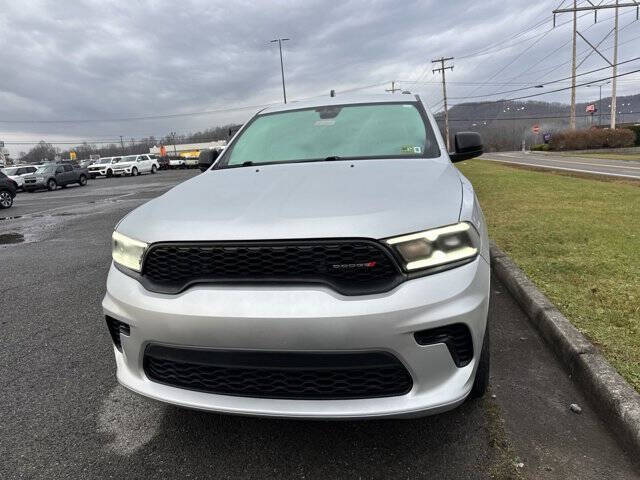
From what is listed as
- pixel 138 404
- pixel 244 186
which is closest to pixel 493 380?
pixel 244 186

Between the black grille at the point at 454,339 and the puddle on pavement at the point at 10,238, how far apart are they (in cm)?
963

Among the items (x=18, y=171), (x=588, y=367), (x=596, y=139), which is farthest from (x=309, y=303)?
(x=596, y=139)

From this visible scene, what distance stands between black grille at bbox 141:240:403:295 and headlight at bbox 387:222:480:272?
0.24 ft

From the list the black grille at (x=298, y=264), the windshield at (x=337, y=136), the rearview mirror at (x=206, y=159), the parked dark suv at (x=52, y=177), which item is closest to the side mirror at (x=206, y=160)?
the rearview mirror at (x=206, y=159)

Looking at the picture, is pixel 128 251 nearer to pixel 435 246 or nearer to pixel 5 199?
pixel 435 246

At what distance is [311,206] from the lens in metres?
2.15

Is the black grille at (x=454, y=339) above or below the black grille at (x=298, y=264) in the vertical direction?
below

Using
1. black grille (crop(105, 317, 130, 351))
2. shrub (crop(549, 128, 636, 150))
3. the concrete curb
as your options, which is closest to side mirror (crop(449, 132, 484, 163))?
the concrete curb

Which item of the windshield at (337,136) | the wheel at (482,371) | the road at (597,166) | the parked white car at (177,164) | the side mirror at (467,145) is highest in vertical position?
the windshield at (337,136)

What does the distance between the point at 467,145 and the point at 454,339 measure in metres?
2.27

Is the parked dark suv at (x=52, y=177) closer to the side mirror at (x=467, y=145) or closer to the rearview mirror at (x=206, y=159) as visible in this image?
the rearview mirror at (x=206, y=159)

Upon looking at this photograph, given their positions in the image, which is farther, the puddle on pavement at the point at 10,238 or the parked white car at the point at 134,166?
the parked white car at the point at 134,166

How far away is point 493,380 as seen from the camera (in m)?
2.97

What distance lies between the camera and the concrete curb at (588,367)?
7.66 ft
